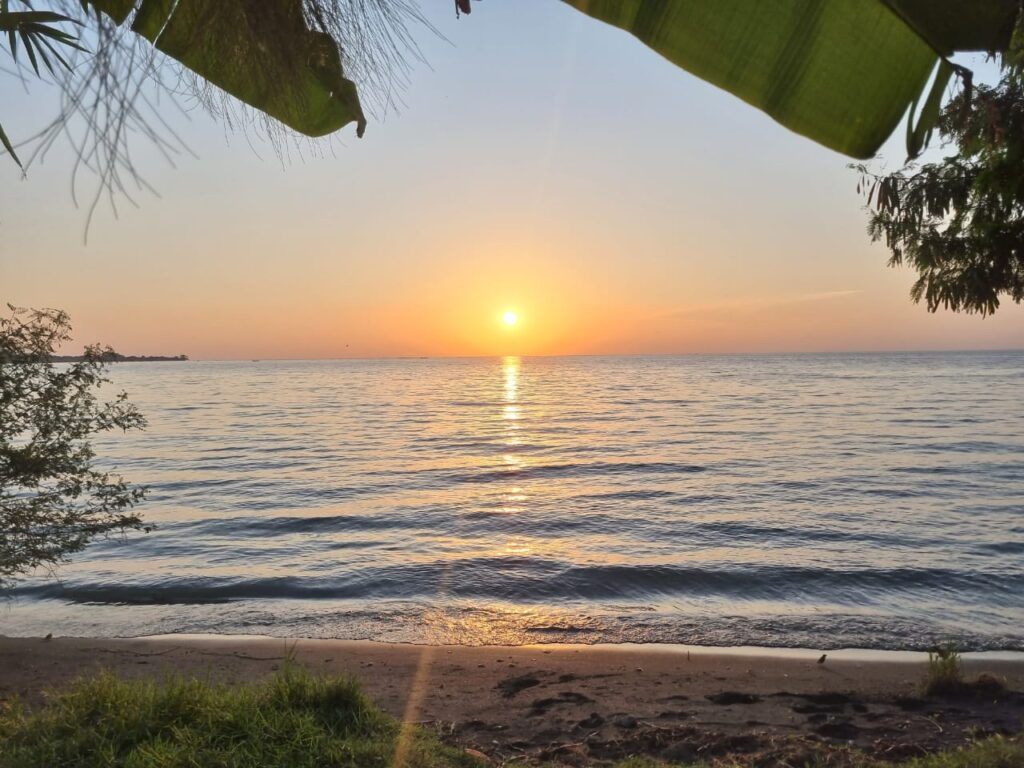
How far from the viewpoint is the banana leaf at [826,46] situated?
2043 millimetres

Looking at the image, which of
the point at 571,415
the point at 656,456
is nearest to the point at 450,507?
the point at 656,456

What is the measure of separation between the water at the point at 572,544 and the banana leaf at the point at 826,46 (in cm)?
777

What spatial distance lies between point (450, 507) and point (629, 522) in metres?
4.51

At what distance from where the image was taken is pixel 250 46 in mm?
1840

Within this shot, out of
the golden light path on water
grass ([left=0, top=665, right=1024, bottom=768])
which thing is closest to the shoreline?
the golden light path on water

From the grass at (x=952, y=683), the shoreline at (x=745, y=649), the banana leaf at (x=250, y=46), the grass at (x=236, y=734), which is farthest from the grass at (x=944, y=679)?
the banana leaf at (x=250, y=46)

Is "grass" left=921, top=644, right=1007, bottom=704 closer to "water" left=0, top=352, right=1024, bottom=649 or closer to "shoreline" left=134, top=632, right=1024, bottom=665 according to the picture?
"shoreline" left=134, top=632, right=1024, bottom=665

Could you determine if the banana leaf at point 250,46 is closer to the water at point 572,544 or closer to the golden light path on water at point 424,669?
the golden light path on water at point 424,669

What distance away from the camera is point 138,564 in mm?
12445

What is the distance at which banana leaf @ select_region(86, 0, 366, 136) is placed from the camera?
171 cm

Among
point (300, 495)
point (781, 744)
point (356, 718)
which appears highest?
point (356, 718)

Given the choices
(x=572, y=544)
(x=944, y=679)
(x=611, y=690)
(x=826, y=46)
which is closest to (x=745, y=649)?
(x=944, y=679)

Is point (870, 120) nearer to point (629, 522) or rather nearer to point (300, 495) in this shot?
point (629, 522)

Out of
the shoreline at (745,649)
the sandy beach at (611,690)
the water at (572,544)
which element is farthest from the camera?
the water at (572,544)
